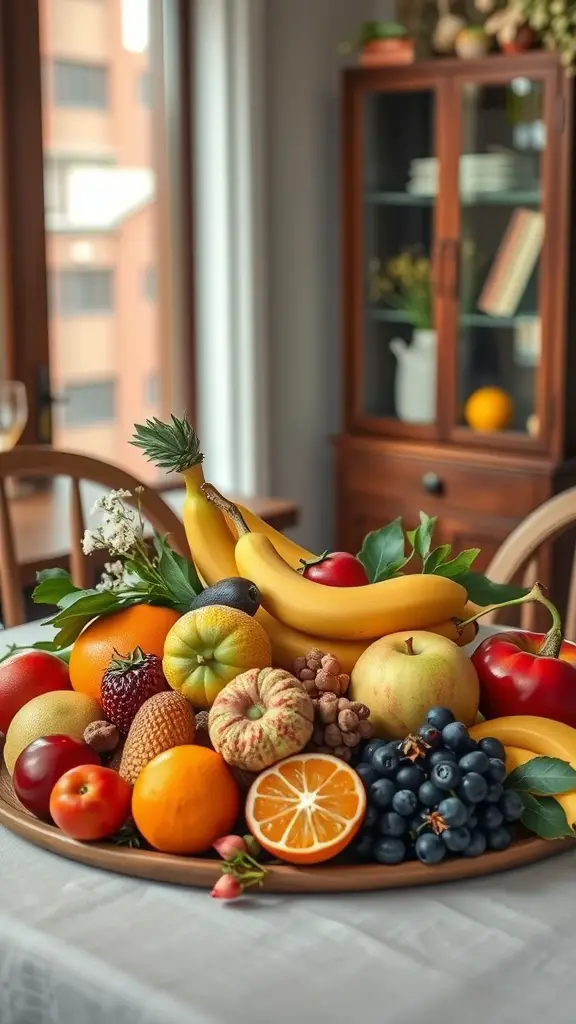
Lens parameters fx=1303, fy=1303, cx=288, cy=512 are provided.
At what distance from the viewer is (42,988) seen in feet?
2.88

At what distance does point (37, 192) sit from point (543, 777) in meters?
2.31

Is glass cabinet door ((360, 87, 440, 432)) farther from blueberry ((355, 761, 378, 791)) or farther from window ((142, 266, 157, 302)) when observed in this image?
blueberry ((355, 761, 378, 791))

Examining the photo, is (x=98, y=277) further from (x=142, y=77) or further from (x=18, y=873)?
(x=18, y=873)

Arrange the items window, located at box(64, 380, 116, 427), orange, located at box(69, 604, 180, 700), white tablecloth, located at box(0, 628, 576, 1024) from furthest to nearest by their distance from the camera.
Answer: window, located at box(64, 380, 116, 427)
orange, located at box(69, 604, 180, 700)
white tablecloth, located at box(0, 628, 576, 1024)

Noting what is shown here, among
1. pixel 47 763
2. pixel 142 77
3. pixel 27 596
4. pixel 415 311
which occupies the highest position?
pixel 142 77

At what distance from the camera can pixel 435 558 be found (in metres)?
1.26

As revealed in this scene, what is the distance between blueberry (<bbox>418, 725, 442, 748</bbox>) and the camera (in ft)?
3.22

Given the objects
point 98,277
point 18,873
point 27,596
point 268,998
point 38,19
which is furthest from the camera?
point 98,277

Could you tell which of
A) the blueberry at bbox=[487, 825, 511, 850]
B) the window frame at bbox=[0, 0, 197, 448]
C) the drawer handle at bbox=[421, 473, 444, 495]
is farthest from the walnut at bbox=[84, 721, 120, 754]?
the drawer handle at bbox=[421, 473, 444, 495]

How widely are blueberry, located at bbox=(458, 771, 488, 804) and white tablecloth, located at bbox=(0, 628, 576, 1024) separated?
6cm

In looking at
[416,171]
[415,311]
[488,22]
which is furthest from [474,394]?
[488,22]

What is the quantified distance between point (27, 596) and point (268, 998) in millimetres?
1593

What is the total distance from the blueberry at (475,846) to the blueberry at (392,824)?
0.05m

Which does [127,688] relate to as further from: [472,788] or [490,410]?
[490,410]
